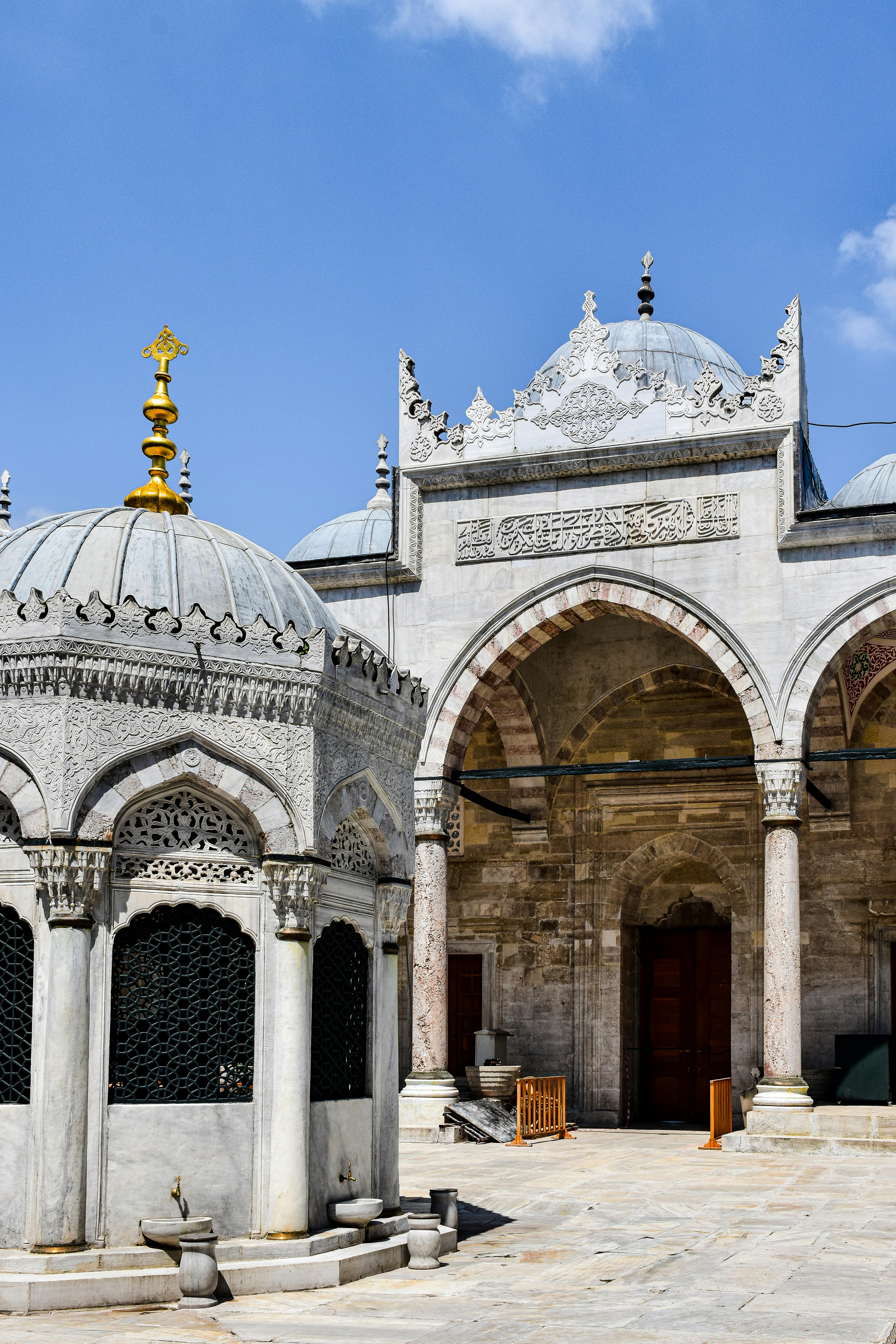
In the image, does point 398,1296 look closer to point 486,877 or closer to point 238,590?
point 238,590

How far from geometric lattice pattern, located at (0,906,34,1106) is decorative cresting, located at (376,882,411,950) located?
6.48 feet

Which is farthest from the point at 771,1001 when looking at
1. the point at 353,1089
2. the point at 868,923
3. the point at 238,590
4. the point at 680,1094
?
the point at 238,590

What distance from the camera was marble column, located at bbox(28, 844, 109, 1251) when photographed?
6625 mm

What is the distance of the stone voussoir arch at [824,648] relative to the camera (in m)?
15.2

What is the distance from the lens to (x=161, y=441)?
8617 mm

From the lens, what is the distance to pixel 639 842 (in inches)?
751

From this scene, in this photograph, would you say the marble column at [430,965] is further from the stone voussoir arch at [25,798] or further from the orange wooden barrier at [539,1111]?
the stone voussoir arch at [25,798]

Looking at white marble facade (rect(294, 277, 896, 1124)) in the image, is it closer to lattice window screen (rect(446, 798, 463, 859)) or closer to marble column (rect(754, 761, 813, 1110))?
marble column (rect(754, 761, 813, 1110))

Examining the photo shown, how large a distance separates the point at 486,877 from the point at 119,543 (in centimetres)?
1235

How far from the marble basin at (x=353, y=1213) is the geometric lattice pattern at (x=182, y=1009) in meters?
0.75

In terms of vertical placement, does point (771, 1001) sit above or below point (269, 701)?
below

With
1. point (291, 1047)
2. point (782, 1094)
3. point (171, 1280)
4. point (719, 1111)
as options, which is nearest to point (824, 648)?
point (782, 1094)

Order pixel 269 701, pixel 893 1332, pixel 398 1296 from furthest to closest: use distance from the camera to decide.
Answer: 1. pixel 269 701
2. pixel 398 1296
3. pixel 893 1332

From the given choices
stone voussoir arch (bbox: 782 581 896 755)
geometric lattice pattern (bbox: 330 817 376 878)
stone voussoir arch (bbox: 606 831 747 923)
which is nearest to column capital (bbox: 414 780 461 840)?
stone voussoir arch (bbox: 606 831 747 923)
